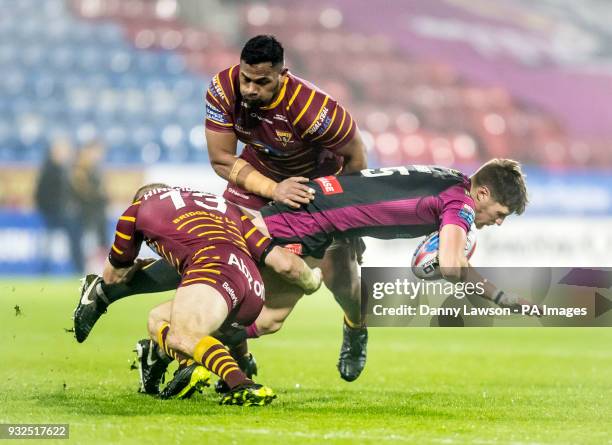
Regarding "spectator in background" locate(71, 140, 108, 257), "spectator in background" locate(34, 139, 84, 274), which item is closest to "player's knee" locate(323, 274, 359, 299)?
"spectator in background" locate(71, 140, 108, 257)

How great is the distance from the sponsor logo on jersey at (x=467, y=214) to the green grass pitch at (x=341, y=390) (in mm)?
998

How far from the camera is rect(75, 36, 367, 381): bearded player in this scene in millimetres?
6348

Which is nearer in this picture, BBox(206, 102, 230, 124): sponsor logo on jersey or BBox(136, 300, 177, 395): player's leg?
BBox(136, 300, 177, 395): player's leg

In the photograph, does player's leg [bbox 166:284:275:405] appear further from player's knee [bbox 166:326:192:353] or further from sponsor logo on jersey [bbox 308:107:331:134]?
sponsor logo on jersey [bbox 308:107:331:134]

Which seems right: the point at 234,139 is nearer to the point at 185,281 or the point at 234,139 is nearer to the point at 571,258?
the point at 185,281

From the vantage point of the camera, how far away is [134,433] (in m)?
4.52

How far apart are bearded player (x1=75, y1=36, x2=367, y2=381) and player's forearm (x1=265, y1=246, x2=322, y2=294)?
0.51 metres

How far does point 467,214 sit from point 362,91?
52.9 feet

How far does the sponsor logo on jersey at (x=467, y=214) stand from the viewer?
590 cm

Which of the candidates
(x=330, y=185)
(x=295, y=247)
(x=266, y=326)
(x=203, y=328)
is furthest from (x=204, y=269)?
(x=266, y=326)

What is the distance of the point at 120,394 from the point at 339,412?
51.6 inches

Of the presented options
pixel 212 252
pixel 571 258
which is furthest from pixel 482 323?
pixel 571 258

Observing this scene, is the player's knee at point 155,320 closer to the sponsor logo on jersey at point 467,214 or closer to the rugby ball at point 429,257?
the rugby ball at point 429,257

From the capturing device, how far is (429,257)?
6.22 m
